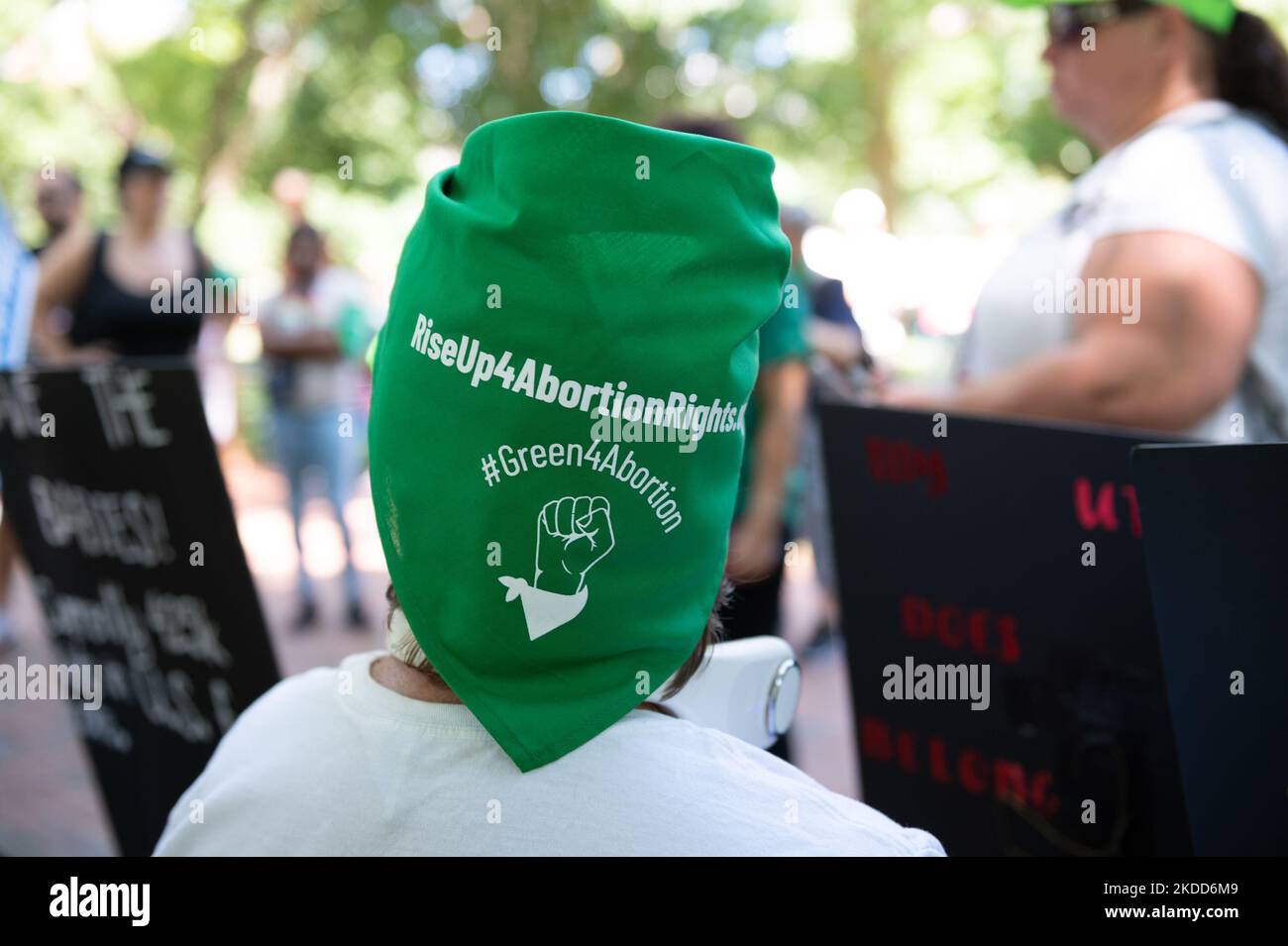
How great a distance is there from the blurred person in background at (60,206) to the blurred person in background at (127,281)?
0.64 m

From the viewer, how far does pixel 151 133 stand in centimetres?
1867

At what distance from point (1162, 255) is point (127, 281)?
432 centimetres

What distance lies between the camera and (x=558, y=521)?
3.62 ft

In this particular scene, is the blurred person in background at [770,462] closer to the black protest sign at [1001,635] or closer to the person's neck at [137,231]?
the black protest sign at [1001,635]

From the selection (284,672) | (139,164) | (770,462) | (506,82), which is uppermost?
(506,82)

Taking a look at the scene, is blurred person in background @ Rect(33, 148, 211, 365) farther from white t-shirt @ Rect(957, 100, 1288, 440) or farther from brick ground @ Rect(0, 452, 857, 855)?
white t-shirt @ Rect(957, 100, 1288, 440)

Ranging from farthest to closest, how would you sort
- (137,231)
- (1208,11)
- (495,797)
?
(137,231)
(1208,11)
(495,797)

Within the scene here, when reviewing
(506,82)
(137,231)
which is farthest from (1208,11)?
(506,82)

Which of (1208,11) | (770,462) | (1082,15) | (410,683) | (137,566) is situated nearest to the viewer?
(410,683)

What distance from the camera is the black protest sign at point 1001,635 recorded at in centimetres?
175

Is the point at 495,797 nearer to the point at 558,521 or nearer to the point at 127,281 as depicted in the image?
the point at 558,521

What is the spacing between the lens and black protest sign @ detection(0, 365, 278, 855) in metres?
2.27

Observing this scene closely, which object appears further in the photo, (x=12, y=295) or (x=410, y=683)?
(x=12, y=295)

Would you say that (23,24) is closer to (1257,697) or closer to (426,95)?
(426,95)
